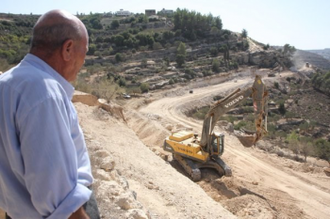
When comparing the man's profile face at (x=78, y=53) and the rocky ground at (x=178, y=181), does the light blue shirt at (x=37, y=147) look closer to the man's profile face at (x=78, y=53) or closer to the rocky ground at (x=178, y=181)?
the man's profile face at (x=78, y=53)

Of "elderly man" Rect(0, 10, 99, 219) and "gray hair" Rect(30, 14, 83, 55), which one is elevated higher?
"gray hair" Rect(30, 14, 83, 55)

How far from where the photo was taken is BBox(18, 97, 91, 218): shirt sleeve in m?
1.43

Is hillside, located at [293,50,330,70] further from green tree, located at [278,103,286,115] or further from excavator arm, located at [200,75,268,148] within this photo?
excavator arm, located at [200,75,268,148]

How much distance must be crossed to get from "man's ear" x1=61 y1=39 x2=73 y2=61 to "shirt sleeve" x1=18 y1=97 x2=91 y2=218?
1.14ft

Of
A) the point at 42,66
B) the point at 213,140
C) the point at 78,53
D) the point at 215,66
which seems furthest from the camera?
the point at 215,66

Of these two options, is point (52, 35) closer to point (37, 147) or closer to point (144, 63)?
point (37, 147)

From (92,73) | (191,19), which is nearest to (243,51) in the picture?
(191,19)

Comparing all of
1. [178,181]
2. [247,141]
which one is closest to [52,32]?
[178,181]

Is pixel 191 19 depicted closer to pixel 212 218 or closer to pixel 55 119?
pixel 212 218

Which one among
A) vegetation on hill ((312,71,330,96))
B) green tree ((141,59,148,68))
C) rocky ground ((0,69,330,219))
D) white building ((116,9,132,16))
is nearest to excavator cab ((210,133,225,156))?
rocky ground ((0,69,330,219))

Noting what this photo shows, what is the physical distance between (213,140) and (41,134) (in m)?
9.90

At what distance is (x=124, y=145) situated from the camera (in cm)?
1163

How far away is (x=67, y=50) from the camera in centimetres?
173

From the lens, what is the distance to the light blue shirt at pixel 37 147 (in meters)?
1.44
